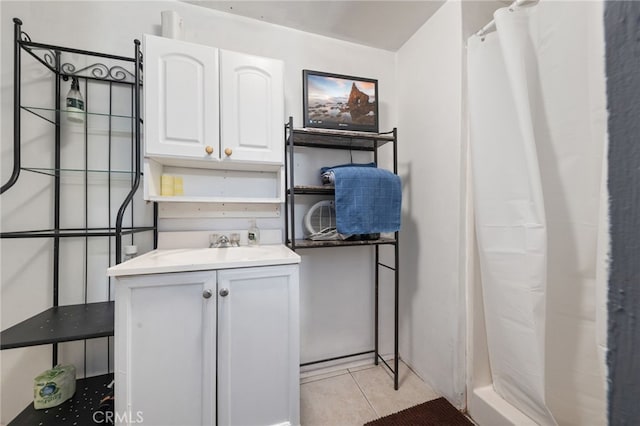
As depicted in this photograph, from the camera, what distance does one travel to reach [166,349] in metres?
0.99

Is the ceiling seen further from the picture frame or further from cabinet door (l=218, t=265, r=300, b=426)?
cabinet door (l=218, t=265, r=300, b=426)

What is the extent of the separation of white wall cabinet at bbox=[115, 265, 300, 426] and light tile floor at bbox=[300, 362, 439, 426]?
0.29m

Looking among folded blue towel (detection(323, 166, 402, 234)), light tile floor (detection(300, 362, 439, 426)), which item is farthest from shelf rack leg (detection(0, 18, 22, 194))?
light tile floor (detection(300, 362, 439, 426))

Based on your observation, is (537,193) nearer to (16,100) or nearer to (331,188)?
(331,188)

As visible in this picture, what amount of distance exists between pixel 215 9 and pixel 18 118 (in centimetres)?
116

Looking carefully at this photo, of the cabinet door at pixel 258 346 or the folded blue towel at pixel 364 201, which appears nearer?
the cabinet door at pixel 258 346

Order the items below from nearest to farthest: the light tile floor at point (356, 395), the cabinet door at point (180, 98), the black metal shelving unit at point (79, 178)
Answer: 1. the black metal shelving unit at point (79, 178)
2. the cabinet door at point (180, 98)
3. the light tile floor at point (356, 395)

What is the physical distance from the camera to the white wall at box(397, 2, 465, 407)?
4.45 feet

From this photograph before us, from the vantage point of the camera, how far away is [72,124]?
1.31 metres

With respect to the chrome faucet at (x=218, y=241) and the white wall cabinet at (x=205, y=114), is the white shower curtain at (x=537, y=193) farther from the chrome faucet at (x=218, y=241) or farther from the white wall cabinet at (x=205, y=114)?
the chrome faucet at (x=218, y=241)

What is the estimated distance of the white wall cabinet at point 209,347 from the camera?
0.96 metres

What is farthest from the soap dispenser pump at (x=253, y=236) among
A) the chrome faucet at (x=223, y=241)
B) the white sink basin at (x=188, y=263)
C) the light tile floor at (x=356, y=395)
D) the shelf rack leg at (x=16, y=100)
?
the shelf rack leg at (x=16, y=100)

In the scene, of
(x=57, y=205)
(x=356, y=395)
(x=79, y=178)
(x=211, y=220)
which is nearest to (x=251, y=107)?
(x=211, y=220)

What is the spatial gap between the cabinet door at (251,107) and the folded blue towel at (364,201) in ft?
1.36
